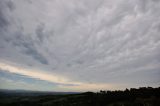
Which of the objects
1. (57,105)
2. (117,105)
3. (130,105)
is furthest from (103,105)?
(57,105)

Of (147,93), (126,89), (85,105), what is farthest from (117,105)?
(126,89)

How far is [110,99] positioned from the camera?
14525 centimetres

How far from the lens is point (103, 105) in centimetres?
12850

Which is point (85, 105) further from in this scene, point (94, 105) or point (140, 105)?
point (140, 105)

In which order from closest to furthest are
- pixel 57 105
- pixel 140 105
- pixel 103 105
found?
1. pixel 140 105
2. pixel 103 105
3. pixel 57 105

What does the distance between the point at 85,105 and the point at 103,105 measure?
717 inches

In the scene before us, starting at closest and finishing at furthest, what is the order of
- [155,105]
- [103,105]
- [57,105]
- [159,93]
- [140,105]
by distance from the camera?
[155,105] → [140,105] → [103,105] → [159,93] → [57,105]

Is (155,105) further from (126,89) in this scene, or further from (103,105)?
(126,89)

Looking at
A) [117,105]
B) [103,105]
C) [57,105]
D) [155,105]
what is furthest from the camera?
[57,105]

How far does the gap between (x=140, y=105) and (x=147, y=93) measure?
157ft

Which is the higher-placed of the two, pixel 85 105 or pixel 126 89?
pixel 126 89

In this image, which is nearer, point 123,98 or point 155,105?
point 155,105

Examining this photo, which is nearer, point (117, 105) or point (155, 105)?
point (155, 105)

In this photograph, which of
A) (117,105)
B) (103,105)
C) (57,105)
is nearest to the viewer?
(117,105)
